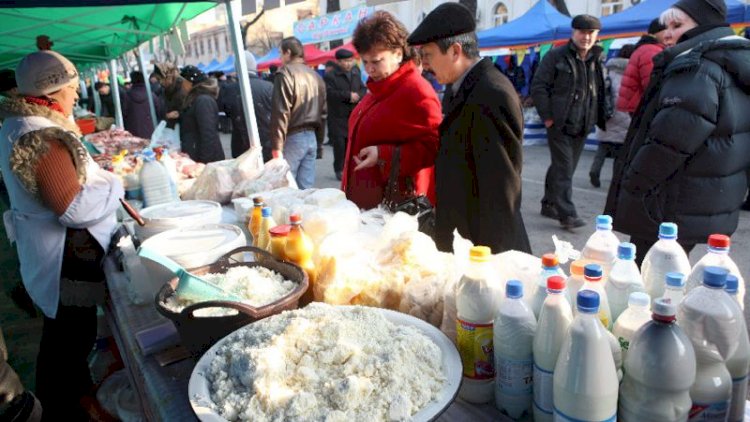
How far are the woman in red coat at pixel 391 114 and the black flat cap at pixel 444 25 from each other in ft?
1.36

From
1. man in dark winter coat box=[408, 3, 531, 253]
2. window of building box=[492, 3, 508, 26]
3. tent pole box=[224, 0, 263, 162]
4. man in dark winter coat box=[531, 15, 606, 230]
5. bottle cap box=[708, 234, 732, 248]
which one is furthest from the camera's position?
window of building box=[492, 3, 508, 26]

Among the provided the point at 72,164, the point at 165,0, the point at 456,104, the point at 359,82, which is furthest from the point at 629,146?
the point at 359,82

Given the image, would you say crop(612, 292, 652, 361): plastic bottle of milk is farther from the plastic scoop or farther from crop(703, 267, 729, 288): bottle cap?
the plastic scoop

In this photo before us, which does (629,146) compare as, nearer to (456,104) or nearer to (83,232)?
(456,104)

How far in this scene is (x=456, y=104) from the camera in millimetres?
2453

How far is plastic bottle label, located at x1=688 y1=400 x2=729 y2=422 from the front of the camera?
930 mm

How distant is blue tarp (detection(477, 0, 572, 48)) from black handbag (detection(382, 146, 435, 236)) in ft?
28.7

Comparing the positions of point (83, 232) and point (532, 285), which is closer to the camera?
point (532, 285)

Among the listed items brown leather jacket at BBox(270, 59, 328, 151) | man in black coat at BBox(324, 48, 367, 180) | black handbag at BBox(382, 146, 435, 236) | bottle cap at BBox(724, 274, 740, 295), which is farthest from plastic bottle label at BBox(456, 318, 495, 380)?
man in black coat at BBox(324, 48, 367, 180)

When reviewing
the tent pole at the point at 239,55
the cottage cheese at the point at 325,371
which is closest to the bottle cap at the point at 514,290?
the cottage cheese at the point at 325,371

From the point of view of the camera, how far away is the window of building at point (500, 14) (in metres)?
22.7

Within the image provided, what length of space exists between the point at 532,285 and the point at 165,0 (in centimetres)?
335

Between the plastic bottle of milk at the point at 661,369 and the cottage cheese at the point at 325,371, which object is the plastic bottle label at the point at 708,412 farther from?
the cottage cheese at the point at 325,371

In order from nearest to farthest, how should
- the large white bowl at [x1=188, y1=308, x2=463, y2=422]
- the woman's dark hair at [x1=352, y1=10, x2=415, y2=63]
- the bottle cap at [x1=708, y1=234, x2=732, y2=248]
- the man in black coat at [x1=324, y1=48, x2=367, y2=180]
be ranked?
the large white bowl at [x1=188, y1=308, x2=463, y2=422], the bottle cap at [x1=708, y1=234, x2=732, y2=248], the woman's dark hair at [x1=352, y1=10, x2=415, y2=63], the man in black coat at [x1=324, y1=48, x2=367, y2=180]
